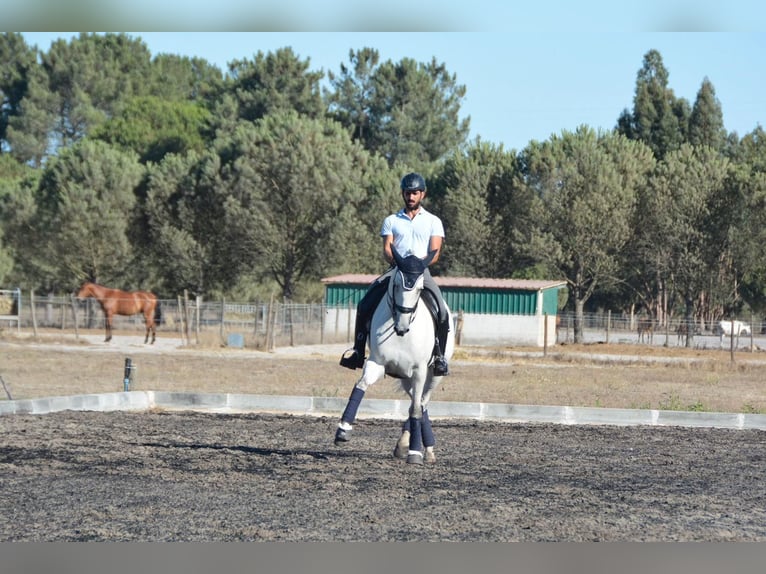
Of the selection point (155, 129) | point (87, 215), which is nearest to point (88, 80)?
point (155, 129)

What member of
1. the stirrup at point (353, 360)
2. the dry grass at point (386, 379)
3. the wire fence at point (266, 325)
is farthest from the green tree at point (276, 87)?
the stirrup at point (353, 360)

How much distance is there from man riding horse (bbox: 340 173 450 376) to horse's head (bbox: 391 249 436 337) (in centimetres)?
16

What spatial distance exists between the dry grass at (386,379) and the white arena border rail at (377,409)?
1.71 metres

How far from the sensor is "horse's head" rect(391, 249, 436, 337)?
28.4ft

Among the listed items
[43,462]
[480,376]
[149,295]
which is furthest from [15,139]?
[43,462]

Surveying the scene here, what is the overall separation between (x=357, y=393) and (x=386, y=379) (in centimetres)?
1393

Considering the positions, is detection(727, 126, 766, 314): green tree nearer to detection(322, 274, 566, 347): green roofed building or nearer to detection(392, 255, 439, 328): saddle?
detection(322, 274, 566, 347): green roofed building

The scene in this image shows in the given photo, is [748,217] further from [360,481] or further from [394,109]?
[360,481]

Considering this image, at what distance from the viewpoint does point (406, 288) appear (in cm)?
865

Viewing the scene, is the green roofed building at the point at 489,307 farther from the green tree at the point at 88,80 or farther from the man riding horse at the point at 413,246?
the green tree at the point at 88,80

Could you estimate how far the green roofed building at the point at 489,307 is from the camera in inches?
1636

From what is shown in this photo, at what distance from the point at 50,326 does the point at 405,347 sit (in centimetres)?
3804

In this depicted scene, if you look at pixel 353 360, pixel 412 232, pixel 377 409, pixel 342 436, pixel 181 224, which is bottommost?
pixel 377 409

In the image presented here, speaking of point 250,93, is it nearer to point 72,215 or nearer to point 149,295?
point 72,215
